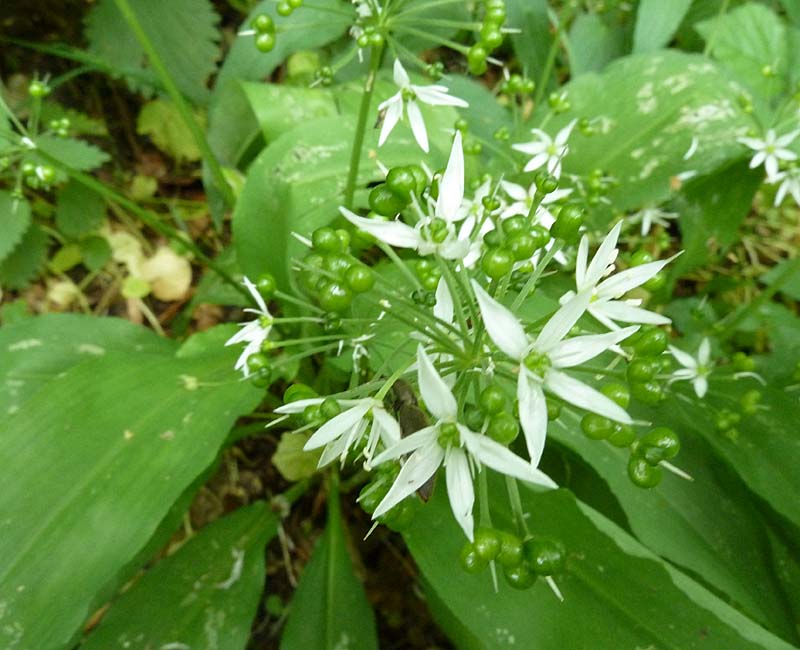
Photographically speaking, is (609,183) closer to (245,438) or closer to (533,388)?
(533,388)

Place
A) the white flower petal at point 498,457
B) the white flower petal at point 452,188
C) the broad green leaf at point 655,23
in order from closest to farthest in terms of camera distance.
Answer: the white flower petal at point 498,457
the white flower petal at point 452,188
the broad green leaf at point 655,23

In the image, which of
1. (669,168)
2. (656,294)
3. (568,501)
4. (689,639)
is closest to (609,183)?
(669,168)

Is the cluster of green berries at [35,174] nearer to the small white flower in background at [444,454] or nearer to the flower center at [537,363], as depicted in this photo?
the small white flower in background at [444,454]

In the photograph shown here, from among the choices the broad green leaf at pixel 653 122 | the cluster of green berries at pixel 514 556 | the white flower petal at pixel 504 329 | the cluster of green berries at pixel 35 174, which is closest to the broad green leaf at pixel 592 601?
the cluster of green berries at pixel 514 556

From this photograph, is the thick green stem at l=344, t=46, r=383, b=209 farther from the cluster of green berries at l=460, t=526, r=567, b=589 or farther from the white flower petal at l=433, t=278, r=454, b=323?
the cluster of green berries at l=460, t=526, r=567, b=589

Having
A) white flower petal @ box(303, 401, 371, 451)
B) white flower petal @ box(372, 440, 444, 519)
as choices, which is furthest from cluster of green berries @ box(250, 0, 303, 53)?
white flower petal @ box(372, 440, 444, 519)

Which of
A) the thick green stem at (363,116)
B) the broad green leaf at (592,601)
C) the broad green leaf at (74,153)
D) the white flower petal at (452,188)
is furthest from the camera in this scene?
the broad green leaf at (74,153)
